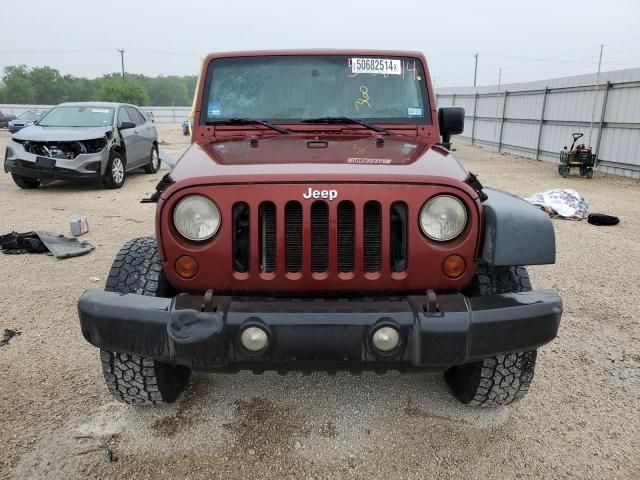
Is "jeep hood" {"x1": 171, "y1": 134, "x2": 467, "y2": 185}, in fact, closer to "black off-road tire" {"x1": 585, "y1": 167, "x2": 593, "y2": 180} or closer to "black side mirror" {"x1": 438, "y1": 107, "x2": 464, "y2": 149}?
"black side mirror" {"x1": 438, "y1": 107, "x2": 464, "y2": 149}

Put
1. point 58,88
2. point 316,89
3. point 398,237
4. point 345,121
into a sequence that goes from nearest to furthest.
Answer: point 398,237, point 345,121, point 316,89, point 58,88

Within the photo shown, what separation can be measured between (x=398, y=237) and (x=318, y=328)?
1.80 ft

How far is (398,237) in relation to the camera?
2.14 m

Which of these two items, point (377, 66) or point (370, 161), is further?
point (377, 66)

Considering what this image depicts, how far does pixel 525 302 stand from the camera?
1971mm

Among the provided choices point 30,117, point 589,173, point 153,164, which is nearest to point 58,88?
point 30,117

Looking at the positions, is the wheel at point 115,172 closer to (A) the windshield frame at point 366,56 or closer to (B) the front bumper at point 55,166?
(B) the front bumper at point 55,166

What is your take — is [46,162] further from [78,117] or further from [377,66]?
[377,66]

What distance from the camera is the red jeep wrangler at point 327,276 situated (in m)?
1.88

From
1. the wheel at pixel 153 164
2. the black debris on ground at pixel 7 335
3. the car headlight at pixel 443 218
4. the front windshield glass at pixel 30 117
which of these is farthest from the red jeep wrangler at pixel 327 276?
the front windshield glass at pixel 30 117

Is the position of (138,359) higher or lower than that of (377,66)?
lower

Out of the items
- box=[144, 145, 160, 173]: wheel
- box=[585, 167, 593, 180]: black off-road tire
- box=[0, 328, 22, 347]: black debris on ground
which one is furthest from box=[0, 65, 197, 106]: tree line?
box=[0, 328, 22, 347]: black debris on ground

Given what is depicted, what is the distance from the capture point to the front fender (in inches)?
79.4

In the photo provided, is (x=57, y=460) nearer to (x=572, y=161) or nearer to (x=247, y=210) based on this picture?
(x=247, y=210)
